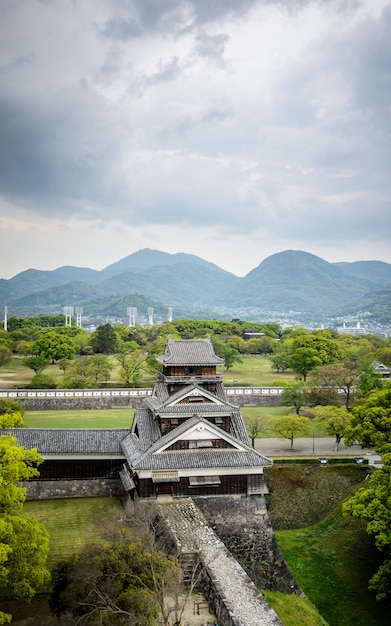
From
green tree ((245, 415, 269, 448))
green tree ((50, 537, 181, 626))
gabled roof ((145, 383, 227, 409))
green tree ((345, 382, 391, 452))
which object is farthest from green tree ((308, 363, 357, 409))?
green tree ((50, 537, 181, 626))

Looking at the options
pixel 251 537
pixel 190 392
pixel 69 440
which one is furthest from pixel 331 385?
pixel 69 440

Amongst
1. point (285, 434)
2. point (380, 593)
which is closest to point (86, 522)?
point (380, 593)

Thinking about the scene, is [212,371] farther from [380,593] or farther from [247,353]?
[247,353]

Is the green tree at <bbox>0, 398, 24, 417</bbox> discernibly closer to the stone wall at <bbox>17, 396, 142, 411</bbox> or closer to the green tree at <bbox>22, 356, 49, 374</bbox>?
the stone wall at <bbox>17, 396, 142, 411</bbox>

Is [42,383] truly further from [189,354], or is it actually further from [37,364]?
[189,354]

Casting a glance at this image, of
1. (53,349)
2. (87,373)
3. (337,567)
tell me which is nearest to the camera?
(337,567)

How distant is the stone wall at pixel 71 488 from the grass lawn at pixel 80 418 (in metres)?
10.8

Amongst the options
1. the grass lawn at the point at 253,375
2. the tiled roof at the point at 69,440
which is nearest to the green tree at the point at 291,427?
the tiled roof at the point at 69,440

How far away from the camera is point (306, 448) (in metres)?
28.3

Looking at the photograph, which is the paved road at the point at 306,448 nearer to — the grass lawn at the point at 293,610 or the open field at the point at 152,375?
the grass lawn at the point at 293,610

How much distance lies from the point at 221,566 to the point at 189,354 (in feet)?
30.8

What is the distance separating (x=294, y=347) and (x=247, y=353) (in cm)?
1851

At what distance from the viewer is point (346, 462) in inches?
1021

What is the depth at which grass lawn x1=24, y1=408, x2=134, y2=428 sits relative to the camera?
31328 mm
